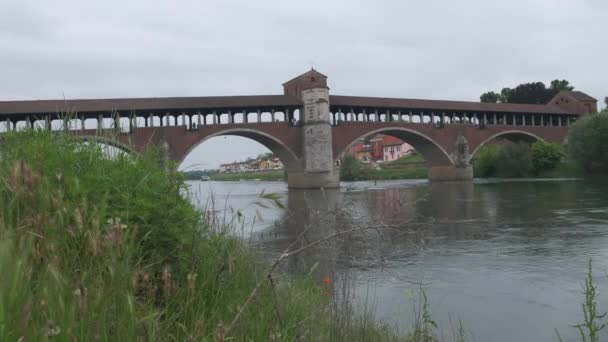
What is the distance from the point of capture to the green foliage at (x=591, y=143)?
4031 cm

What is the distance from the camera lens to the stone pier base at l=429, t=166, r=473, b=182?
50188 millimetres

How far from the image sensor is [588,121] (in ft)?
136

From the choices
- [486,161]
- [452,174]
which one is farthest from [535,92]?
[452,174]

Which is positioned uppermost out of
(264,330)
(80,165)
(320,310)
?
(80,165)

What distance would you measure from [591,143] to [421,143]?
1511 centimetres

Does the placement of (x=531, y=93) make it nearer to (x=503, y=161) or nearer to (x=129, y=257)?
(x=503, y=161)

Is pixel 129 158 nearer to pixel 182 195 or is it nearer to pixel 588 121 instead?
pixel 182 195

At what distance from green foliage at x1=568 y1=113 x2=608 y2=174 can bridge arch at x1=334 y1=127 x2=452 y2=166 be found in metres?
11.5

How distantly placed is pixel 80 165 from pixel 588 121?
44.9 m

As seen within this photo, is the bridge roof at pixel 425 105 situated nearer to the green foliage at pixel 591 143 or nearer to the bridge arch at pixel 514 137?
the bridge arch at pixel 514 137

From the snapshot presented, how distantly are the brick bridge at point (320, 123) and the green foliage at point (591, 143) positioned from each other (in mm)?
10375

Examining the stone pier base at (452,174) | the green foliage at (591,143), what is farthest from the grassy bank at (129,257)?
the stone pier base at (452,174)

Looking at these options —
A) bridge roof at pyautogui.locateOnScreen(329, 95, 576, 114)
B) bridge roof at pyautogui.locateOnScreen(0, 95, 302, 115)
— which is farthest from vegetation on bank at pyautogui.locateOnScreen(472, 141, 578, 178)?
bridge roof at pyautogui.locateOnScreen(0, 95, 302, 115)

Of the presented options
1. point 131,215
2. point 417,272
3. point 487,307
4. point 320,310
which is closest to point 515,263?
point 417,272
